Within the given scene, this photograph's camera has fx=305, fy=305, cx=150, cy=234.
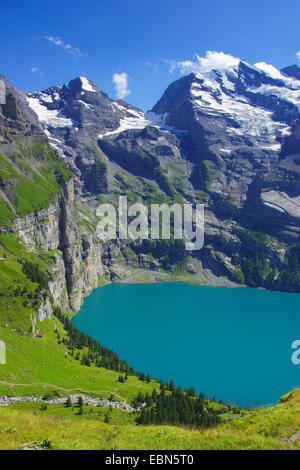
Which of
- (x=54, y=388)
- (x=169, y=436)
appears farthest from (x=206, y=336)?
Answer: (x=169, y=436)

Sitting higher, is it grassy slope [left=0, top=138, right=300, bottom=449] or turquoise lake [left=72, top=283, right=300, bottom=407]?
grassy slope [left=0, top=138, right=300, bottom=449]

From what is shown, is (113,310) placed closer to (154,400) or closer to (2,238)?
(2,238)

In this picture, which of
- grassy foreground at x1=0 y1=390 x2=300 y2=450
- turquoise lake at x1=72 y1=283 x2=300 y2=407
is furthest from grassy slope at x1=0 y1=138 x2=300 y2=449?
turquoise lake at x1=72 y1=283 x2=300 y2=407

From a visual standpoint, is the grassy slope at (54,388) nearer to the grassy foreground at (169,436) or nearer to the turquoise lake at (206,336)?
the grassy foreground at (169,436)

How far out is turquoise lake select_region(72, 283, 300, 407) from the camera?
84.2 m

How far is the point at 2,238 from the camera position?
103 m

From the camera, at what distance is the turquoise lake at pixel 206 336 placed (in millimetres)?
84188

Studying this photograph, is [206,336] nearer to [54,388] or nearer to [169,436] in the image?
[54,388]

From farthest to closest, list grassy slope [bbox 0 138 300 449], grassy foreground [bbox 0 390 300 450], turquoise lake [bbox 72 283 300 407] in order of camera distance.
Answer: turquoise lake [bbox 72 283 300 407]
grassy slope [bbox 0 138 300 449]
grassy foreground [bbox 0 390 300 450]

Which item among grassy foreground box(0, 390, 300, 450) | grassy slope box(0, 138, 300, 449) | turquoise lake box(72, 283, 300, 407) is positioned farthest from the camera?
turquoise lake box(72, 283, 300, 407)

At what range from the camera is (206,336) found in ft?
380

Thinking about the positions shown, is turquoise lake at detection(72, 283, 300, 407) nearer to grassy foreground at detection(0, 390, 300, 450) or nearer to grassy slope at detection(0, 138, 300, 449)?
grassy slope at detection(0, 138, 300, 449)

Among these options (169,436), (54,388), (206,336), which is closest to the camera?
(169,436)

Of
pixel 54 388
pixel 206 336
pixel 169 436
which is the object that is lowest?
pixel 206 336
